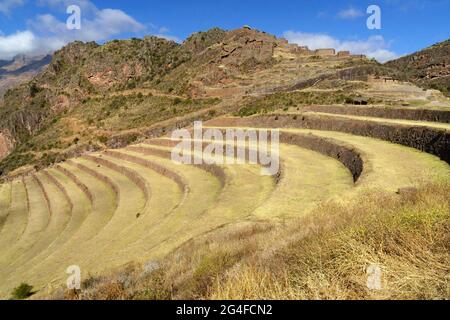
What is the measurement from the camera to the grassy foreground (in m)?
4.43

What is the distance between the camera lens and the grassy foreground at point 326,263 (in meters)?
4.43

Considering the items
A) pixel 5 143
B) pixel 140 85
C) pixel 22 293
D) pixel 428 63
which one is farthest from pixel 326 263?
pixel 5 143

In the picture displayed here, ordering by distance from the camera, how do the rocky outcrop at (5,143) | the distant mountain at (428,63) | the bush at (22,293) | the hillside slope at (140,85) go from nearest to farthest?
the bush at (22,293) < the hillside slope at (140,85) < the distant mountain at (428,63) < the rocky outcrop at (5,143)

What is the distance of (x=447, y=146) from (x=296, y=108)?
1754 cm

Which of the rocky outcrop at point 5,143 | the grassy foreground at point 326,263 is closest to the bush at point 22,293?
the grassy foreground at point 326,263

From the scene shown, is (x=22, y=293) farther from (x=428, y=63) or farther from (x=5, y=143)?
(x=5, y=143)

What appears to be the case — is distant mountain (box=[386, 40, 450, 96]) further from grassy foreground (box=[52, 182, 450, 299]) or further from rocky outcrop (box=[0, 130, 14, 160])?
rocky outcrop (box=[0, 130, 14, 160])

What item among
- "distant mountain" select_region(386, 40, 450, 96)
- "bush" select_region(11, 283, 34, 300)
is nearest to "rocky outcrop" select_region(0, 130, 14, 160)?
"distant mountain" select_region(386, 40, 450, 96)

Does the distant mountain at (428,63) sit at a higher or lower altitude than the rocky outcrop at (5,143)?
higher

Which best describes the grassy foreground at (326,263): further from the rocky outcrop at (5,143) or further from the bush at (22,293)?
the rocky outcrop at (5,143)

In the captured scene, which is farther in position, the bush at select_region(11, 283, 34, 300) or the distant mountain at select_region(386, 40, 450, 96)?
the distant mountain at select_region(386, 40, 450, 96)

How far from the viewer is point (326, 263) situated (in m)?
5.14
